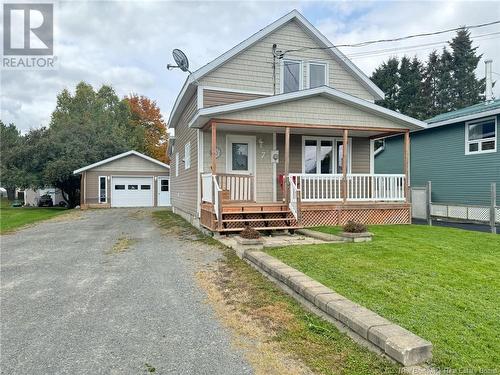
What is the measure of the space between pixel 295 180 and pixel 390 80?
3126 centimetres

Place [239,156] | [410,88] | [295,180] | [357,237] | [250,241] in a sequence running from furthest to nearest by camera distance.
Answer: [410,88] → [239,156] → [295,180] → [357,237] → [250,241]

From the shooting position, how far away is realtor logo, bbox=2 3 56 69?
1074cm

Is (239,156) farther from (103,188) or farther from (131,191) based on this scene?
(103,188)

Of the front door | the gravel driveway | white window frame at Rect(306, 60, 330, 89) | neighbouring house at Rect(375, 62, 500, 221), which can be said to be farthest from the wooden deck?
the front door

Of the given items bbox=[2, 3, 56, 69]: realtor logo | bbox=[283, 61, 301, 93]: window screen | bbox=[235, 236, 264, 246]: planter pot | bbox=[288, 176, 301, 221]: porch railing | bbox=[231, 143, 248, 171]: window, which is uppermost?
bbox=[2, 3, 56, 69]: realtor logo

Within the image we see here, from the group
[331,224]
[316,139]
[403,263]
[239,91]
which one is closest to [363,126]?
[316,139]

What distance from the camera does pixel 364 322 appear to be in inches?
117

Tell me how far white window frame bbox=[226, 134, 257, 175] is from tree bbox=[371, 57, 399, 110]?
2888 centimetres

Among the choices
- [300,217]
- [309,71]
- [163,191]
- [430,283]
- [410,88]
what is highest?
[410,88]

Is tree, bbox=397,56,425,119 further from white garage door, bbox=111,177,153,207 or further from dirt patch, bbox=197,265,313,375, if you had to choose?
dirt patch, bbox=197,265,313,375

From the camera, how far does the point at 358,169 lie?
40.0 ft

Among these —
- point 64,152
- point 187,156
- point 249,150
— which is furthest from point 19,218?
point 249,150

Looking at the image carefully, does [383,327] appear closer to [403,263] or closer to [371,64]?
[403,263]

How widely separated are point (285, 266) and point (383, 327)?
7.29 feet
